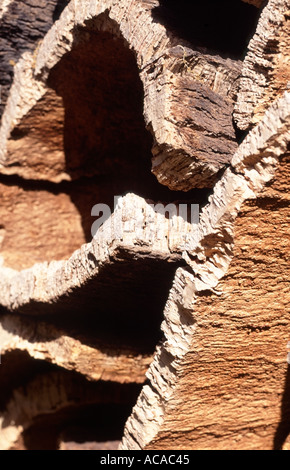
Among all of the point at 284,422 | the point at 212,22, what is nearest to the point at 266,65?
the point at 212,22

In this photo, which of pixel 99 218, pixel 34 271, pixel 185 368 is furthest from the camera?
pixel 99 218

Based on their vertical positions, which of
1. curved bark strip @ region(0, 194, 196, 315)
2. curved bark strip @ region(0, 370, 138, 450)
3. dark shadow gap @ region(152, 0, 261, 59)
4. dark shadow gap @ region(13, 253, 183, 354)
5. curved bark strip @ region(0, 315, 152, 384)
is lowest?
curved bark strip @ region(0, 370, 138, 450)

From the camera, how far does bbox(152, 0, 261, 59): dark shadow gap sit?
157 centimetres

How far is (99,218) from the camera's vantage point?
8.73 feet

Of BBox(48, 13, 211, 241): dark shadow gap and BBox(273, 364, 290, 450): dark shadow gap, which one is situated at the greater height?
BBox(48, 13, 211, 241): dark shadow gap

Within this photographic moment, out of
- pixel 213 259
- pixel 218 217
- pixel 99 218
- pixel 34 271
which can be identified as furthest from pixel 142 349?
pixel 218 217

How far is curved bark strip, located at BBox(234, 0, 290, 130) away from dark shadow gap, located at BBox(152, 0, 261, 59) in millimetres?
250

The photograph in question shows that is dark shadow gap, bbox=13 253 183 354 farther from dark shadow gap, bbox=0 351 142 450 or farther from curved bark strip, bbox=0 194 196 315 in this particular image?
dark shadow gap, bbox=0 351 142 450

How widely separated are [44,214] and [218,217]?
1.51 meters

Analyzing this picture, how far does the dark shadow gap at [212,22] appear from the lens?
1.57 metres

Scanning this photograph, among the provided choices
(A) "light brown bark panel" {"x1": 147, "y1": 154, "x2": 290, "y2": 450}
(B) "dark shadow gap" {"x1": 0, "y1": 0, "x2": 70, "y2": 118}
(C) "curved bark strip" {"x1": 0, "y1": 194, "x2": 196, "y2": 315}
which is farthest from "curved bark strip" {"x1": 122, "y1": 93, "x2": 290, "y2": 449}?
(B) "dark shadow gap" {"x1": 0, "y1": 0, "x2": 70, "y2": 118}

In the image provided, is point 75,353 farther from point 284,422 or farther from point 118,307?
point 284,422

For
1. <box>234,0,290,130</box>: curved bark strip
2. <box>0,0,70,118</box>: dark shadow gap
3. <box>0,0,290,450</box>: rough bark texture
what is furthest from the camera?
<box>0,0,70,118</box>: dark shadow gap
